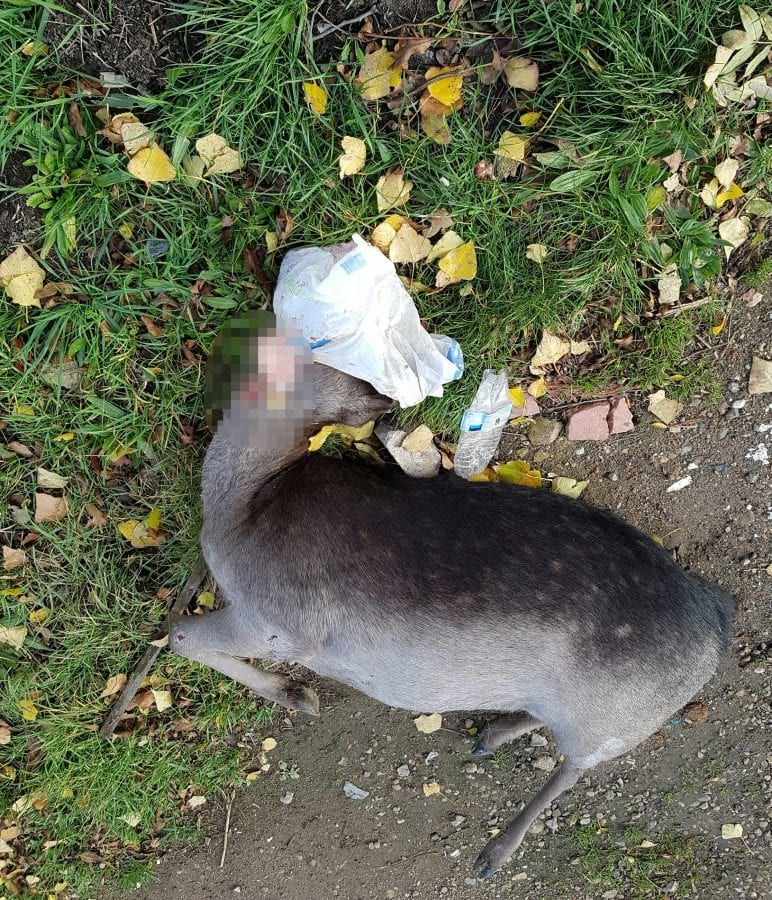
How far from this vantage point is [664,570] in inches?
129

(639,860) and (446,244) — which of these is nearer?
(446,244)

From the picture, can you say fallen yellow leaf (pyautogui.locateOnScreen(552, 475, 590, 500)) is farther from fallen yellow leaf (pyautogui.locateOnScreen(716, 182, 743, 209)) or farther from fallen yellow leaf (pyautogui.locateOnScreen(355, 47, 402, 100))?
fallen yellow leaf (pyautogui.locateOnScreen(355, 47, 402, 100))

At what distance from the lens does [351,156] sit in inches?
135

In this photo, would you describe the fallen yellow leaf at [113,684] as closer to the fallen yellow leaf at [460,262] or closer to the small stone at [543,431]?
the small stone at [543,431]

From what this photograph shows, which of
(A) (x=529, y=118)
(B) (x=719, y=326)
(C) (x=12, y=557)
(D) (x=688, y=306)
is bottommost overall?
(C) (x=12, y=557)

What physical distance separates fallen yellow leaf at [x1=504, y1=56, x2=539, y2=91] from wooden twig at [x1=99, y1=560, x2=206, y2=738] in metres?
3.27

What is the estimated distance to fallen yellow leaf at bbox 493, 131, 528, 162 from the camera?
137 inches

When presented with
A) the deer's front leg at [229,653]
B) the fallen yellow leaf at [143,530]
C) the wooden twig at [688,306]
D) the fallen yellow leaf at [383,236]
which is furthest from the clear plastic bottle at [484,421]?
the fallen yellow leaf at [143,530]

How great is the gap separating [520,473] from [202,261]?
7.41 feet

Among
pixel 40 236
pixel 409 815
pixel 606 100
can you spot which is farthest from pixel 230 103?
pixel 409 815

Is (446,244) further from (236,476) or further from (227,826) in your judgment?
(227,826)

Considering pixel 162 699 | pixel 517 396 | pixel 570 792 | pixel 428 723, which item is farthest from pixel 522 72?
pixel 570 792

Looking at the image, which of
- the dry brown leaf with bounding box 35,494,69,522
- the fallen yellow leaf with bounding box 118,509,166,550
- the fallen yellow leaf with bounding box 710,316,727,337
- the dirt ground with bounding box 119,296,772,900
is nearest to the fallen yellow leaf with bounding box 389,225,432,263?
the dirt ground with bounding box 119,296,772,900

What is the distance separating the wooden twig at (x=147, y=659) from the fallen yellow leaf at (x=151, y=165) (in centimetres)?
222
